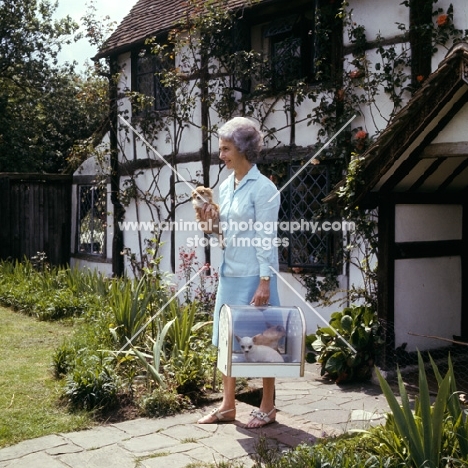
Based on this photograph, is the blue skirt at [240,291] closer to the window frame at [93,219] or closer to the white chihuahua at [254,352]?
the white chihuahua at [254,352]

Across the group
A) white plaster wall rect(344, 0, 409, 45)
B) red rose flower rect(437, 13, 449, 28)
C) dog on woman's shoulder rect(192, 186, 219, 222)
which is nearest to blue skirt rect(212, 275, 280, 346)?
dog on woman's shoulder rect(192, 186, 219, 222)

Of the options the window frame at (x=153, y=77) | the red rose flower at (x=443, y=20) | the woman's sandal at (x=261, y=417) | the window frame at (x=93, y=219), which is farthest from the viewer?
the window frame at (x=93, y=219)

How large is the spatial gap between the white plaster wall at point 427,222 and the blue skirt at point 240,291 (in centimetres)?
214

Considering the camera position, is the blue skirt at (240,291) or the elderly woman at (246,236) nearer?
the elderly woman at (246,236)

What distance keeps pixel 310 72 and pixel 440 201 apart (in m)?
2.87

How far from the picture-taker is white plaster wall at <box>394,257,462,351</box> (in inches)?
251

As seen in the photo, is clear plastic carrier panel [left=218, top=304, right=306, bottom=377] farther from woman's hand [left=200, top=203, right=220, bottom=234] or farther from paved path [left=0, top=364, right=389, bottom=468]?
woman's hand [left=200, top=203, right=220, bottom=234]

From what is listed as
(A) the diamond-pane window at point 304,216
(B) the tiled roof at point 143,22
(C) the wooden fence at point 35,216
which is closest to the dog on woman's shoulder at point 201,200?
(A) the diamond-pane window at point 304,216

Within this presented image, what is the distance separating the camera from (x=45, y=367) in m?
6.30

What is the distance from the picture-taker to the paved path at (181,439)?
386cm

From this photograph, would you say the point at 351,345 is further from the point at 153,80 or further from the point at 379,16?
the point at 153,80

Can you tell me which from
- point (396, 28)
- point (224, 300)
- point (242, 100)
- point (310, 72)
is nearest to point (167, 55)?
point (242, 100)

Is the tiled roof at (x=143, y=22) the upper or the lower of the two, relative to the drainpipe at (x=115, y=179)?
upper

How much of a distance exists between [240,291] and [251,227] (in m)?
0.43
